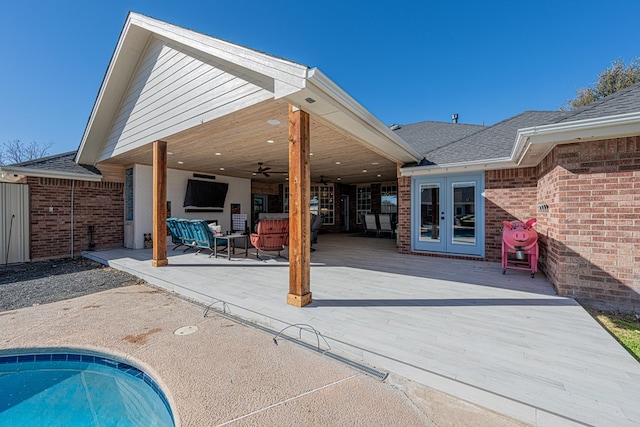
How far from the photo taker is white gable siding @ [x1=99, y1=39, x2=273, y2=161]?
4.10 metres

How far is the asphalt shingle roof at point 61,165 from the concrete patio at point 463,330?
15.0 ft

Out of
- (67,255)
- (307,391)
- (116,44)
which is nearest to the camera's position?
(307,391)

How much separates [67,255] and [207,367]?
8388mm

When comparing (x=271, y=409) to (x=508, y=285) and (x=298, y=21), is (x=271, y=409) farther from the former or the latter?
(x=298, y=21)

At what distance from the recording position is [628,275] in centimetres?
342

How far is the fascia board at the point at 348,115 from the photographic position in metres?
3.04

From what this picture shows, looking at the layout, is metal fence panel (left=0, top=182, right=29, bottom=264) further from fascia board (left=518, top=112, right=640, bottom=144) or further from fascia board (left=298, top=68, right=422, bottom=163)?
fascia board (left=518, top=112, right=640, bottom=144)

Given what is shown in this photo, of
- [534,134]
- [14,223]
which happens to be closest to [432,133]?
[534,134]

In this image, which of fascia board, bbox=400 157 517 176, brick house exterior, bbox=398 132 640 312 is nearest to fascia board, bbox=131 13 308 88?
brick house exterior, bbox=398 132 640 312

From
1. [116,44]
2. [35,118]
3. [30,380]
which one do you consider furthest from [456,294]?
[35,118]

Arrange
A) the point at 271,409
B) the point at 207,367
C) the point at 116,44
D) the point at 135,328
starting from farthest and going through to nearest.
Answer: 1. the point at 116,44
2. the point at 135,328
3. the point at 207,367
4. the point at 271,409

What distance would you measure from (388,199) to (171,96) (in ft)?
35.1

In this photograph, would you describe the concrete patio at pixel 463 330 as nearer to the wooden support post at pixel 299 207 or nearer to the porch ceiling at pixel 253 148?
the wooden support post at pixel 299 207

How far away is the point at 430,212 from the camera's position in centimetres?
708
